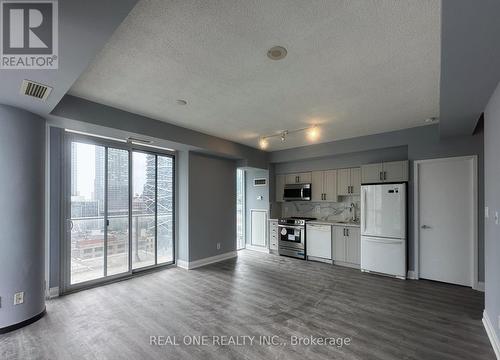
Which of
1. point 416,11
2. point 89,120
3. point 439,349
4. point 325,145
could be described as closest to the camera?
point 416,11

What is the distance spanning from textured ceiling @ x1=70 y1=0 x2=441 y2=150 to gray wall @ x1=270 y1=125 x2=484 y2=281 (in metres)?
0.75

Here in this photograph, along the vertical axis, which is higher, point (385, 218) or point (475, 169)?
point (475, 169)

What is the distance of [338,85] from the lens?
278cm

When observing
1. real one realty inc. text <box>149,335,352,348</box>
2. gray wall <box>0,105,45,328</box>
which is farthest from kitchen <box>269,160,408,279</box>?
gray wall <box>0,105,45,328</box>

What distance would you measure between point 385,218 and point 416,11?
3.77 meters

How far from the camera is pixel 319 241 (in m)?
5.65

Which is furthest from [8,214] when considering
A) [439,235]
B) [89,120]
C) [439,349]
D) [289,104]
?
[439,235]

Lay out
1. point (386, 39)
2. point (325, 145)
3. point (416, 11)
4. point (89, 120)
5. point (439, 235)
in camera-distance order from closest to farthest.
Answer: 1. point (416, 11)
2. point (386, 39)
3. point (89, 120)
4. point (439, 235)
5. point (325, 145)

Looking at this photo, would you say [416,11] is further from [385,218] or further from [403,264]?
[403,264]

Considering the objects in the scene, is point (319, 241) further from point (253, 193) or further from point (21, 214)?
point (21, 214)

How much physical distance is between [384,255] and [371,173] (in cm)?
159

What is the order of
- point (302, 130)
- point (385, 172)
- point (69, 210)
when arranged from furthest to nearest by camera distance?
point (385, 172), point (302, 130), point (69, 210)

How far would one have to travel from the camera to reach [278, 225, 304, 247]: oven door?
5984 mm

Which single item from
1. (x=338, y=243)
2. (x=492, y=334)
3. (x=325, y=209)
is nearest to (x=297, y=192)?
(x=325, y=209)
